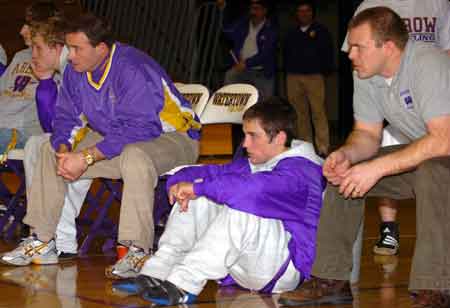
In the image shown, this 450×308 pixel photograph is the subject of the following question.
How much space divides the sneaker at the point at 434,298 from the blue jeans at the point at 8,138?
3.29 metres

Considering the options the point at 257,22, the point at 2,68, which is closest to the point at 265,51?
the point at 257,22

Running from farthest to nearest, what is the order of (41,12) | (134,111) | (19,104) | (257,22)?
(257,22), (19,104), (41,12), (134,111)

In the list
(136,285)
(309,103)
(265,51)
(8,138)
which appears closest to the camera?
(136,285)

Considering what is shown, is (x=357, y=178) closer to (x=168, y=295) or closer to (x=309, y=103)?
(x=168, y=295)

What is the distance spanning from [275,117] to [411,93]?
2.01 ft

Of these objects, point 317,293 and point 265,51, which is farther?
point 265,51

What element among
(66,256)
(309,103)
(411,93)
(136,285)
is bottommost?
(309,103)

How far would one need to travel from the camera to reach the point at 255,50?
11352 mm

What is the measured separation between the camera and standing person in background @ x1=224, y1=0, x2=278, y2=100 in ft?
37.2

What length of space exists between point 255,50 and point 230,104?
5.43 m

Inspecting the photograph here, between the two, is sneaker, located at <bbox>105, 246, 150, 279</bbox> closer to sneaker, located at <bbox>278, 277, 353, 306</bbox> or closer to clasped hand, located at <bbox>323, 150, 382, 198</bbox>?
sneaker, located at <bbox>278, 277, 353, 306</bbox>

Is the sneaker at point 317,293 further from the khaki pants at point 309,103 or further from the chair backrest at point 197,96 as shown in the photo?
the khaki pants at point 309,103

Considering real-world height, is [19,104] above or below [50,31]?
below

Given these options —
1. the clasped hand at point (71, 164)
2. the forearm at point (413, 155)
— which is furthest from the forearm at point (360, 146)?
the clasped hand at point (71, 164)
